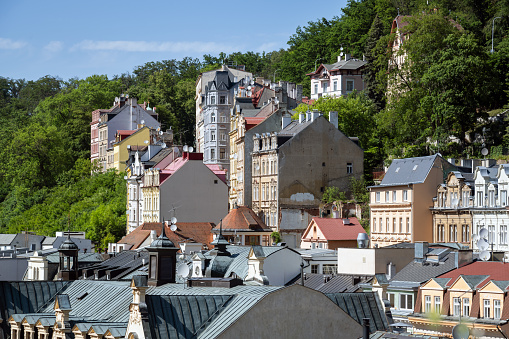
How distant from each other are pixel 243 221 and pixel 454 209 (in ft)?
66.9

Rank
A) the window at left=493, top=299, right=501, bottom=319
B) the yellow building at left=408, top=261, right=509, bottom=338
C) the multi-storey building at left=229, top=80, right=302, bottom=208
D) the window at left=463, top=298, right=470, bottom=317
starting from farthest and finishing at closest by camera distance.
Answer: the multi-storey building at left=229, top=80, right=302, bottom=208 → the window at left=463, top=298, right=470, bottom=317 → the window at left=493, top=299, right=501, bottom=319 → the yellow building at left=408, top=261, right=509, bottom=338

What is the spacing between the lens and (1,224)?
429ft

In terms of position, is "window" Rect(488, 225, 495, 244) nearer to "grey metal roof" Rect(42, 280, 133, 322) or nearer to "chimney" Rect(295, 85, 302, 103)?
"grey metal roof" Rect(42, 280, 133, 322)

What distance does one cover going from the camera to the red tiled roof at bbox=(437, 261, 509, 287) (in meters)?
57.4

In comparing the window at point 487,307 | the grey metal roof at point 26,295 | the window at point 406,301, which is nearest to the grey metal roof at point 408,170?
the window at point 406,301

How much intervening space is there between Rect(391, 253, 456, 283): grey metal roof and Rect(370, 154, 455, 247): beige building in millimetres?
15531

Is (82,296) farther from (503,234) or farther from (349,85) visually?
(349,85)

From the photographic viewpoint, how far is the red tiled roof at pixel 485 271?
57.4 meters

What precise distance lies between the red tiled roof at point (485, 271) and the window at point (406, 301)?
6.71 ft

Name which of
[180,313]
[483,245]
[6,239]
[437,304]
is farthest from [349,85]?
[180,313]

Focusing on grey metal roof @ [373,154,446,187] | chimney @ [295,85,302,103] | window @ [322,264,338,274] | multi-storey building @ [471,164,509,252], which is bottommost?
window @ [322,264,338,274]

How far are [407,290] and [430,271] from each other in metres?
2.26

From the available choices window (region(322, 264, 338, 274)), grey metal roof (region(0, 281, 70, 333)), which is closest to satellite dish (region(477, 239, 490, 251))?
window (region(322, 264, 338, 274))

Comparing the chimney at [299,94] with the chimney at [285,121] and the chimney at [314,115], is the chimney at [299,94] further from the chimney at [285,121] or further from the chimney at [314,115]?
the chimney at [314,115]
